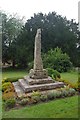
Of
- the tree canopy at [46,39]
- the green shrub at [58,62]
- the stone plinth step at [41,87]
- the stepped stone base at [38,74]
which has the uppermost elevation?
the tree canopy at [46,39]

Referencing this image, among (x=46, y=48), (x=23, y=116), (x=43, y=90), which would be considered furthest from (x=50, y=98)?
(x=46, y=48)

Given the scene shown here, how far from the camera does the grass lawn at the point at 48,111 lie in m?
7.58

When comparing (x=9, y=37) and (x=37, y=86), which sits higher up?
(x=9, y=37)

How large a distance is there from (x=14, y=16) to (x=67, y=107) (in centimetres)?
3430

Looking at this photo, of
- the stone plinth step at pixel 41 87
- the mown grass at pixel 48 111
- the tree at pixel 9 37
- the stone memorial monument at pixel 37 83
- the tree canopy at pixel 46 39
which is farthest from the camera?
the tree at pixel 9 37

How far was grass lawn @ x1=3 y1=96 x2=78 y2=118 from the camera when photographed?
24.9 feet

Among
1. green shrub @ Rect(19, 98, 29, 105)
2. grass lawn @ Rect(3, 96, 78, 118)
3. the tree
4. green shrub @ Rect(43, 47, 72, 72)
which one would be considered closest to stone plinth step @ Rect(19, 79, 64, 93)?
green shrub @ Rect(19, 98, 29, 105)

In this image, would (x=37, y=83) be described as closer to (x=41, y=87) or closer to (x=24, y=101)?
(x=41, y=87)

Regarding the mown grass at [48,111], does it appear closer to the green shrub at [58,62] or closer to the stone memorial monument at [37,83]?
the stone memorial monument at [37,83]

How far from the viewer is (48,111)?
319 inches

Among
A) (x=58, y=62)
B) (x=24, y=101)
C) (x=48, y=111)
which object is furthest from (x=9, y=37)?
(x=48, y=111)

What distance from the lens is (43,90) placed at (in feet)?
39.4

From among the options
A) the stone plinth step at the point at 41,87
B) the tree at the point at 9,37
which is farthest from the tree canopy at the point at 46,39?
the stone plinth step at the point at 41,87

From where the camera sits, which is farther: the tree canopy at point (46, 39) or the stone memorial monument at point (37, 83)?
the tree canopy at point (46, 39)
